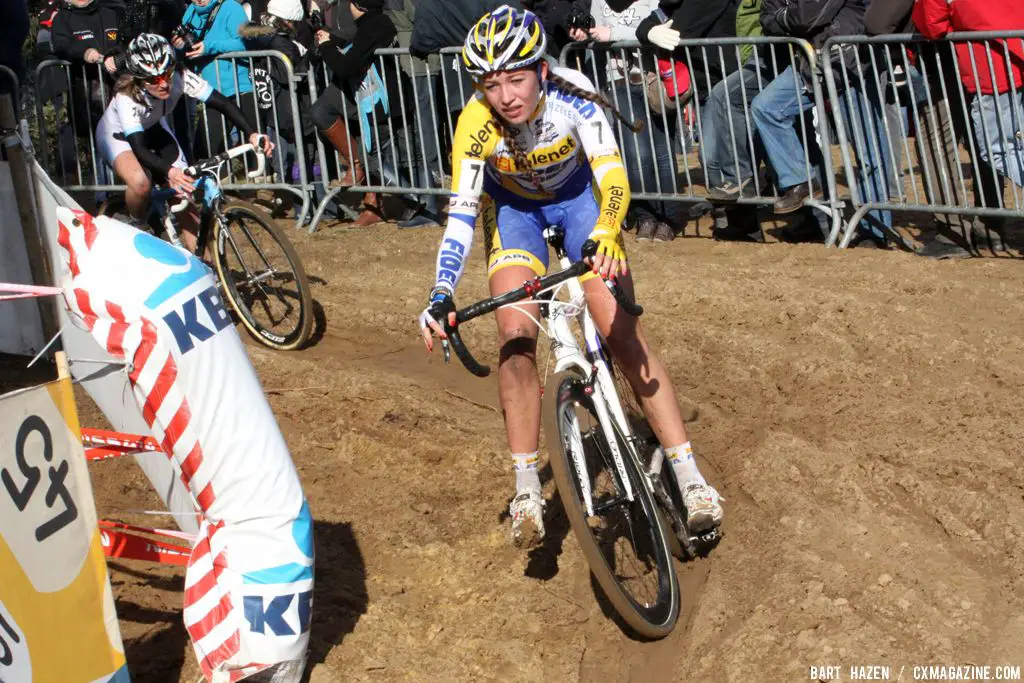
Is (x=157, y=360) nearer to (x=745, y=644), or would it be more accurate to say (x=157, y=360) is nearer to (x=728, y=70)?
(x=745, y=644)

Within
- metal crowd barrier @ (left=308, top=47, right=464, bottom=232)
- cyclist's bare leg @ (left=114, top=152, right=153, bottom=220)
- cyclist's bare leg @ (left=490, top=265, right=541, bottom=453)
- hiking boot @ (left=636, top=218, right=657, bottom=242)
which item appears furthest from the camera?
metal crowd barrier @ (left=308, top=47, right=464, bottom=232)

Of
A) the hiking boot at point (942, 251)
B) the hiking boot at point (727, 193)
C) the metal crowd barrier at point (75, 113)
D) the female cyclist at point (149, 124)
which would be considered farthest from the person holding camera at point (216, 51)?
the hiking boot at point (942, 251)

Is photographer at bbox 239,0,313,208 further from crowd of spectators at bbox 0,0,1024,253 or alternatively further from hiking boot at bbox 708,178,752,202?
hiking boot at bbox 708,178,752,202

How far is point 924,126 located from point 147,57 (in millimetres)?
6018

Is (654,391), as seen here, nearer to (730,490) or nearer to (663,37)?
(730,490)

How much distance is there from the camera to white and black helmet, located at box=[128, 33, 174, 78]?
859 centimetres

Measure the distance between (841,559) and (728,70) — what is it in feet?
18.9

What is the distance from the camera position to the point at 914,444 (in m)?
6.73

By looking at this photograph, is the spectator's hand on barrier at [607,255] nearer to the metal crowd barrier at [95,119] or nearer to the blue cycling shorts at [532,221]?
the blue cycling shorts at [532,221]

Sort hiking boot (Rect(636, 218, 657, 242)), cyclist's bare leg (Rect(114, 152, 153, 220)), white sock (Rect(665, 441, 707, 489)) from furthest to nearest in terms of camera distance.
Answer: hiking boot (Rect(636, 218, 657, 242))
cyclist's bare leg (Rect(114, 152, 153, 220))
white sock (Rect(665, 441, 707, 489))

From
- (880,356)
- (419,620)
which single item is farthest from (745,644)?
(880,356)

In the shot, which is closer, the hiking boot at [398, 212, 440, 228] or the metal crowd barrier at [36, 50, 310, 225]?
the hiking boot at [398, 212, 440, 228]

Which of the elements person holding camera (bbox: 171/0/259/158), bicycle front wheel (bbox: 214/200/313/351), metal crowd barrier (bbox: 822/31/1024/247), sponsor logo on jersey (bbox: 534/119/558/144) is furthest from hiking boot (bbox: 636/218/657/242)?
sponsor logo on jersey (bbox: 534/119/558/144)

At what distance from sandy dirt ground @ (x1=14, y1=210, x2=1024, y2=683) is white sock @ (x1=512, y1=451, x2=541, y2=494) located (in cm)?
69
